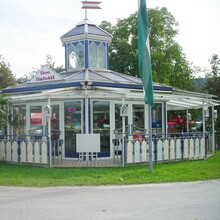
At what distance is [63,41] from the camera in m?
20.8

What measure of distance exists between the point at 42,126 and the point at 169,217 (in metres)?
12.1

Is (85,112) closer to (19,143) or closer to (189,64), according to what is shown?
(19,143)

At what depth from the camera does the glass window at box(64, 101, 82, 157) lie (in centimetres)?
1731

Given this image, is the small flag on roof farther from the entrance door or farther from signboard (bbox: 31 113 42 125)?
signboard (bbox: 31 113 42 125)

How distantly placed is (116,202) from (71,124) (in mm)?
9168

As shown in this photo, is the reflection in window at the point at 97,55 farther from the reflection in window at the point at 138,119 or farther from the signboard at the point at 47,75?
the reflection in window at the point at 138,119

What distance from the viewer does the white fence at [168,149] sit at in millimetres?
14758

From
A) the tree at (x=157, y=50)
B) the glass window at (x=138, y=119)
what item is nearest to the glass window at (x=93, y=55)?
the glass window at (x=138, y=119)

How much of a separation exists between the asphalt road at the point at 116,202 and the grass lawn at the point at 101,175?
0.58m

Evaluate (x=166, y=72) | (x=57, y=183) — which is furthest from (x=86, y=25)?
(x=166, y=72)

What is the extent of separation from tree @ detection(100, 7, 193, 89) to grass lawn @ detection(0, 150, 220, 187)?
2505 centimetres

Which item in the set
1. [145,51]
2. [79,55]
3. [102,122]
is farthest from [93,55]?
[145,51]

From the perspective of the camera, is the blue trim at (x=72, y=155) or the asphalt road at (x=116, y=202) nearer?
the asphalt road at (x=116, y=202)

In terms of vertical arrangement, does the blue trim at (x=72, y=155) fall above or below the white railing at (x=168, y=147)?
below
